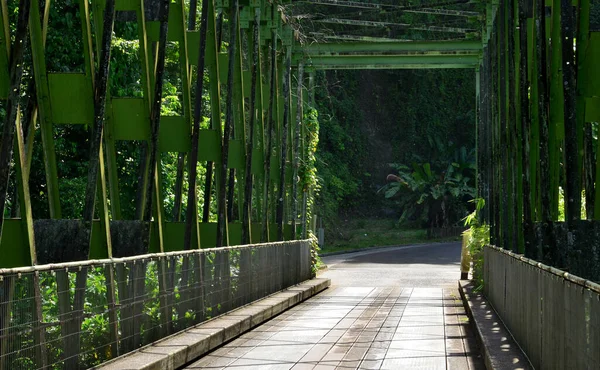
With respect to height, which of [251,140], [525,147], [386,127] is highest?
[386,127]

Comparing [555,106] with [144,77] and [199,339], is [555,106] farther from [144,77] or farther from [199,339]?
[144,77]

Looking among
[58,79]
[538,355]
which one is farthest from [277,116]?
[538,355]

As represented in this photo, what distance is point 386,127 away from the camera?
78.2m

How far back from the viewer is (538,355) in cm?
1059

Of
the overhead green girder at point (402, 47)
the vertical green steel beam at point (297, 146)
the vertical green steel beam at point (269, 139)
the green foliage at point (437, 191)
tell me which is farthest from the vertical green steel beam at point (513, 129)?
the green foliage at point (437, 191)

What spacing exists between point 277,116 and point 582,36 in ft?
55.5

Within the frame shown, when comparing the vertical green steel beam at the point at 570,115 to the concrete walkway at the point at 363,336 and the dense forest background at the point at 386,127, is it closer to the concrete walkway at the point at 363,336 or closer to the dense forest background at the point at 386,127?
the concrete walkway at the point at 363,336

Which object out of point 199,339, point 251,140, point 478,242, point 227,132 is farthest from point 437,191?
point 199,339

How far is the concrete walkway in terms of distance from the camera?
13453 millimetres

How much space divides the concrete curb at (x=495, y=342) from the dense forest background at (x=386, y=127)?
→ 52.3m

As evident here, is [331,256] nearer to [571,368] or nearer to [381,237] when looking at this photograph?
[381,237]

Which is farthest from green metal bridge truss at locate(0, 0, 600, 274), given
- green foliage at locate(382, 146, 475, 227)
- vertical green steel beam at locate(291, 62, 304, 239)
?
green foliage at locate(382, 146, 475, 227)

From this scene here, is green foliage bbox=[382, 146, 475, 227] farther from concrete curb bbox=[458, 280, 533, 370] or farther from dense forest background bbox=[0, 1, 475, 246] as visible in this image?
concrete curb bbox=[458, 280, 533, 370]

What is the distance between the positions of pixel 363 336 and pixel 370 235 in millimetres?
50358
